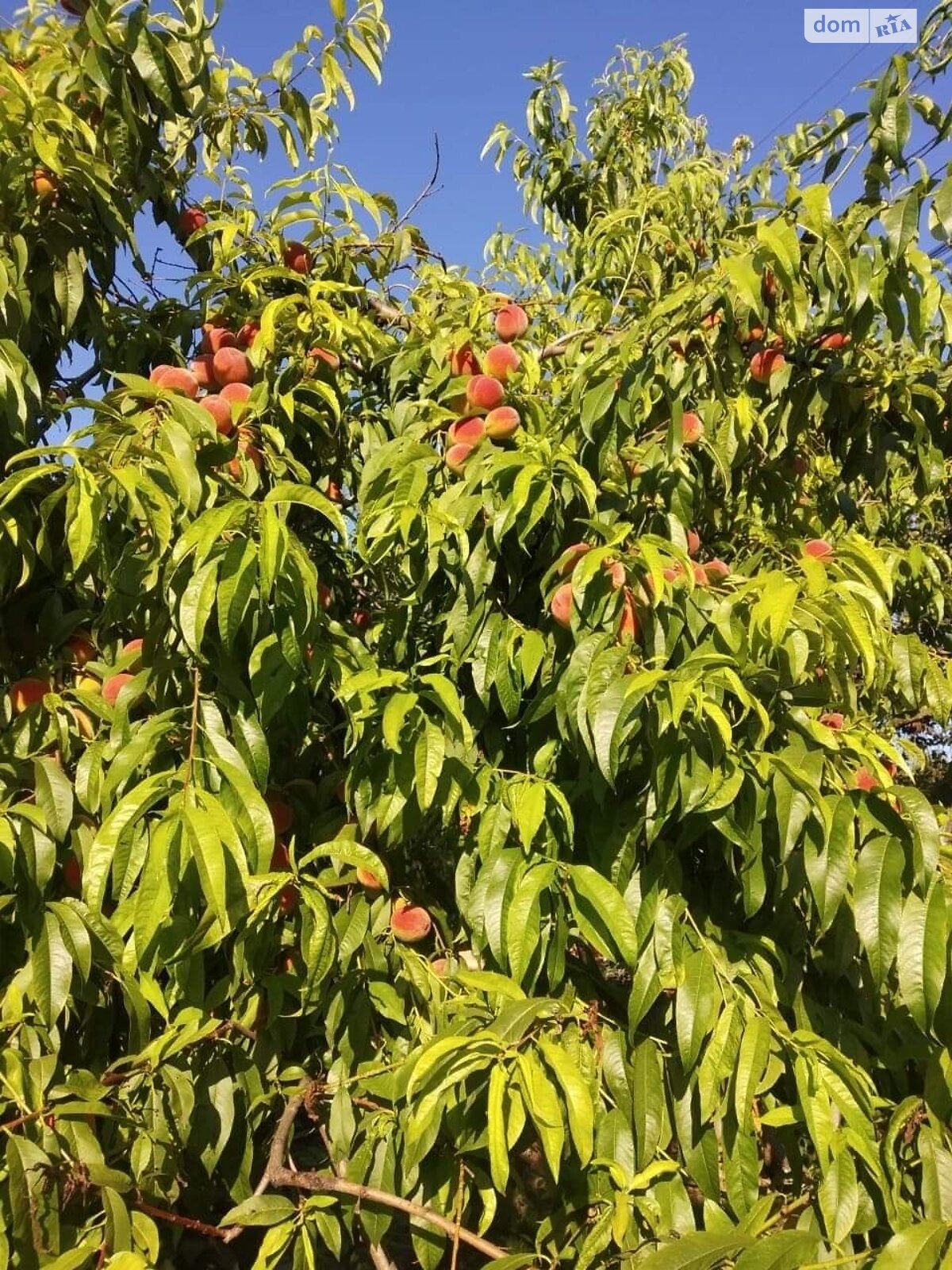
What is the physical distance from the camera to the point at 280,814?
5.88 ft

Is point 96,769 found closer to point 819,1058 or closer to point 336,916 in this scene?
point 336,916

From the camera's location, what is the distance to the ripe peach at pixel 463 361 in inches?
78.7

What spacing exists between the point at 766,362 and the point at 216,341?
1319mm

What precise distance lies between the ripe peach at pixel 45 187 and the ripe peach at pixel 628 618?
1.52 m

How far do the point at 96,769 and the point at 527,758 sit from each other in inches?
32.4

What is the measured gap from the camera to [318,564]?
2152mm

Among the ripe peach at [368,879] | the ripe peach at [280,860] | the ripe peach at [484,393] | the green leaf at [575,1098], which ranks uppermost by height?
the ripe peach at [484,393]

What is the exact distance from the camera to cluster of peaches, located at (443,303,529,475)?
181 cm

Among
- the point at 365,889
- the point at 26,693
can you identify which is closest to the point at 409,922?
the point at 365,889

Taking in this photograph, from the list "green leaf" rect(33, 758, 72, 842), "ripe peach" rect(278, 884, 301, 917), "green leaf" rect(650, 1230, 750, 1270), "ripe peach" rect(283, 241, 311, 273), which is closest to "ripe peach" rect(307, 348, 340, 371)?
"ripe peach" rect(283, 241, 311, 273)

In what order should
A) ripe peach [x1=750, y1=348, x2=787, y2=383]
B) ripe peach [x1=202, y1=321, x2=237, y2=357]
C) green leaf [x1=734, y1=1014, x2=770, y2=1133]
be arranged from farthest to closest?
ripe peach [x1=202, y1=321, x2=237, y2=357], ripe peach [x1=750, y1=348, x2=787, y2=383], green leaf [x1=734, y1=1014, x2=770, y2=1133]

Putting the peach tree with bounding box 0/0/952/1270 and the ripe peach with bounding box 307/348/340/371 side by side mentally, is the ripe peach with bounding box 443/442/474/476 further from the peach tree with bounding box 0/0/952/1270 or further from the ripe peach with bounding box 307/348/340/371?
the ripe peach with bounding box 307/348/340/371

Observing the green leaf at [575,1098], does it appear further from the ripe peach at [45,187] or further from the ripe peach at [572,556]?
the ripe peach at [45,187]

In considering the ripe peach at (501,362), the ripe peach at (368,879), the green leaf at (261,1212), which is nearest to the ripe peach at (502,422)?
the ripe peach at (501,362)
